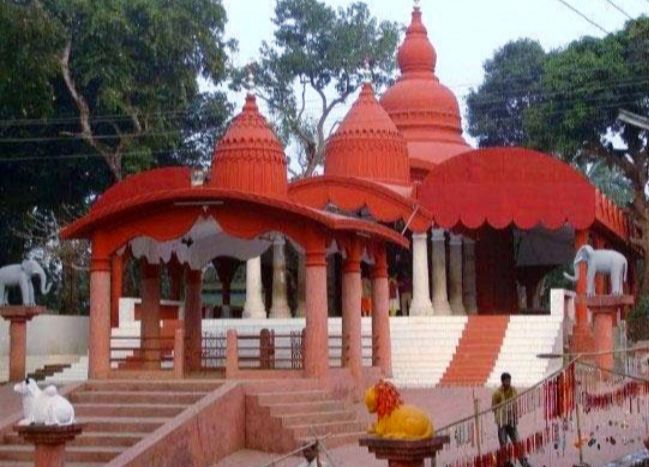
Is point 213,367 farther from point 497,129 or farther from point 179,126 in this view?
point 497,129

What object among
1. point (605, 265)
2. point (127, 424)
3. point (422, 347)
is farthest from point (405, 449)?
point (422, 347)

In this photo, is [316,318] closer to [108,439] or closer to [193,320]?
[108,439]

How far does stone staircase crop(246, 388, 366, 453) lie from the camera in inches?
592

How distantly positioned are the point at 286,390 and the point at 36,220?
783 inches

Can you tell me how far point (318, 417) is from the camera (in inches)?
615

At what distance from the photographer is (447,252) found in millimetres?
28906

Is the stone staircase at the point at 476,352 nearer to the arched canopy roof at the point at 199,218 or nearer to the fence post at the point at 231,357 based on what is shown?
the arched canopy roof at the point at 199,218

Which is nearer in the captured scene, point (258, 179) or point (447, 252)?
point (258, 179)

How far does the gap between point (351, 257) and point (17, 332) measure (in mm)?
7110

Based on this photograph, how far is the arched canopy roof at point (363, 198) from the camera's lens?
82.6ft

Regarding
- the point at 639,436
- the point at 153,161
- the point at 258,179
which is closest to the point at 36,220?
the point at 153,161

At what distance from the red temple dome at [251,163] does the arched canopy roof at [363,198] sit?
401 centimetres

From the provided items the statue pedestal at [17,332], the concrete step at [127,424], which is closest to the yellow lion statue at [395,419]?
the concrete step at [127,424]

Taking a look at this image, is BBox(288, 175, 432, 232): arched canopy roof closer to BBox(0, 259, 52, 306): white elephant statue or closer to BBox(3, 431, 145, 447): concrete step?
BBox(0, 259, 52, 306): white elephant statue
